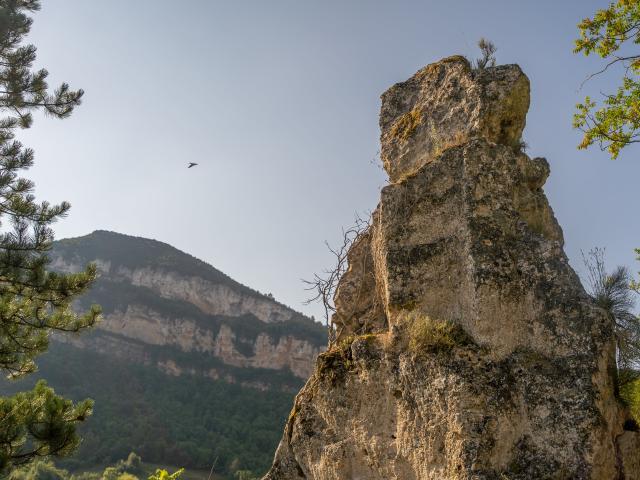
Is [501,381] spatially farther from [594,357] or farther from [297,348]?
[297,348]

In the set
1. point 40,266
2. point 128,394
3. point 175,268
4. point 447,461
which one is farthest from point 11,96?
point 175,268

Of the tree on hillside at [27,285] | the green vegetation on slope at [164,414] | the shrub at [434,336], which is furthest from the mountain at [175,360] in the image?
the shrub at [434,336]

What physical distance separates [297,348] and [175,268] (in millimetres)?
28994

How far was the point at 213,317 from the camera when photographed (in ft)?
324

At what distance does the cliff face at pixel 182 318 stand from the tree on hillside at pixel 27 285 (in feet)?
261

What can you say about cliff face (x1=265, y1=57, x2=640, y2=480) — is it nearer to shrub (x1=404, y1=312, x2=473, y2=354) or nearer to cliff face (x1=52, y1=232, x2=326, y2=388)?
shrub (x1=404, y1=312, x2=473, y2=354)

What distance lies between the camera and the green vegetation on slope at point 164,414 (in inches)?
1975

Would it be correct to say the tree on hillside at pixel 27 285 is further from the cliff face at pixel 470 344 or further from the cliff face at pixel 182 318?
the cliff face at pixel 182 318

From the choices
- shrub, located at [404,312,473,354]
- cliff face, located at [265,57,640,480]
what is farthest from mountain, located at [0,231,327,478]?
shrub, located at [404,312,473,354]

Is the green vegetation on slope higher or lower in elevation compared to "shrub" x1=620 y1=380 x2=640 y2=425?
lower

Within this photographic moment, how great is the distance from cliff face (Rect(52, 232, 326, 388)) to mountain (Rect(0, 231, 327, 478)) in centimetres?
19

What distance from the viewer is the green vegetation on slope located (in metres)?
50.2

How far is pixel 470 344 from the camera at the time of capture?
395cm

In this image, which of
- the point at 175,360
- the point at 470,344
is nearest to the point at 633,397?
the point at 470,344
